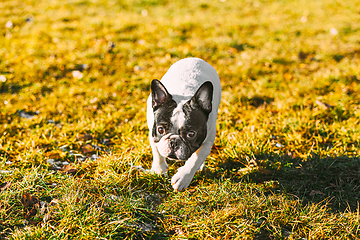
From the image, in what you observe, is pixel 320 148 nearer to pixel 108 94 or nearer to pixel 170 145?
pixel 170 145

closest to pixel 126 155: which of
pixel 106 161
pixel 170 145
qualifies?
pixel 106 161

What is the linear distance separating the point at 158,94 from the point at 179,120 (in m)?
0.33

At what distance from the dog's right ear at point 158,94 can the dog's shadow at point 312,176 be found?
43.4 inches

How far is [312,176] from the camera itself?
10.2 ft

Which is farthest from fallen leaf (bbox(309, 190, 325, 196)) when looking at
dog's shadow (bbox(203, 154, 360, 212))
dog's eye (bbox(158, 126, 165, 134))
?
dog's eye (bbox(158, 126, 165, 134))

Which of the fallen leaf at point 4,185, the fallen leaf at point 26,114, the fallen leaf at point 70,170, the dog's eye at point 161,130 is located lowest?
the fallen leaf at point 70,170

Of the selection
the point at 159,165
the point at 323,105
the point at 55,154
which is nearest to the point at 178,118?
the point at 159,165

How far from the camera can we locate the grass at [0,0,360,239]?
100 inches

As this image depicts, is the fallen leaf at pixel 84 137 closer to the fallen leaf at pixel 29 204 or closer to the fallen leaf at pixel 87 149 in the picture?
the fallen leaf at pixel 87 149

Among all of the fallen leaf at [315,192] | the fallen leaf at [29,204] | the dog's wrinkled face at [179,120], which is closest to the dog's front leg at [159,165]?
the dog's wrinkled face at [179,120]

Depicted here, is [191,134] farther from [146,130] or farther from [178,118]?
[146,130]

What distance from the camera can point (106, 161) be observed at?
322cm

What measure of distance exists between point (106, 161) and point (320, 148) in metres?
2.73

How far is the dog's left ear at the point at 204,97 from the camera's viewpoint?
7.77ft
